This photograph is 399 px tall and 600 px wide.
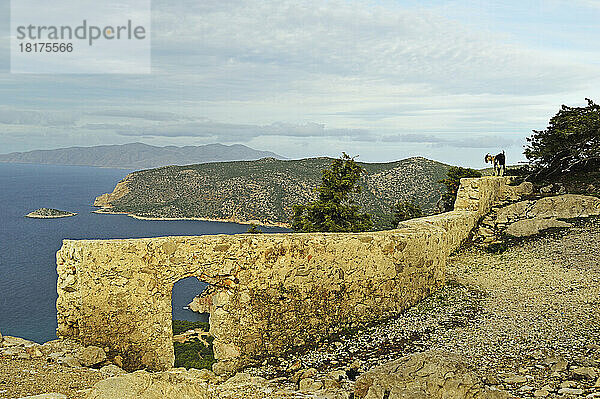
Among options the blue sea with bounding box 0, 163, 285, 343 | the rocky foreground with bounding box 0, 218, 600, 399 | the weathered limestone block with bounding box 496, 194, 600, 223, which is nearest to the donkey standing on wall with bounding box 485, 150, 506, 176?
the weathered limestone block with bounding box 496, 194, 600, 223

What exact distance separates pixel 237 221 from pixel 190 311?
36.2m

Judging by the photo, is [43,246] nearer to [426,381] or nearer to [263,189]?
[263,189]

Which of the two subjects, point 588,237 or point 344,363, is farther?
point 588,237

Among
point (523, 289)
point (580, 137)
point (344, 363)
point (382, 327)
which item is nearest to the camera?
point (344, 363)

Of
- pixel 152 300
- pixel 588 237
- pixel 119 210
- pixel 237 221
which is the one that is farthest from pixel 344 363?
pixel 119 210

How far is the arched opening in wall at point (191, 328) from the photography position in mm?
20219

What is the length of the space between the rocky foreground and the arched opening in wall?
3.67 m

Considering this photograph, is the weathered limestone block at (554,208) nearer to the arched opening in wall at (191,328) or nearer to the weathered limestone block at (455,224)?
the weathered limestone block at (455,224)

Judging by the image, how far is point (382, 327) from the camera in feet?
31.6

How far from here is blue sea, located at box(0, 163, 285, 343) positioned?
3922 cm

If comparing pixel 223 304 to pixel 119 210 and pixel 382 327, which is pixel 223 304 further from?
pixel 119 210

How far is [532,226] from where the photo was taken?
17.3 metres

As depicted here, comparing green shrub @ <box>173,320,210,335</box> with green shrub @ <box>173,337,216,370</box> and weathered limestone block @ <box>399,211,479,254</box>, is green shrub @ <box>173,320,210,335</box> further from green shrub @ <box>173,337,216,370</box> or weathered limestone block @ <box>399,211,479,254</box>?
weathered limestone block @ <box>399,211,479,254</box>

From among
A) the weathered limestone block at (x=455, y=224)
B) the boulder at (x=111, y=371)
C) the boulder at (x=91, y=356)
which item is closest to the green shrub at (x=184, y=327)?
the weathered limestone block at (x=455, y=224)
